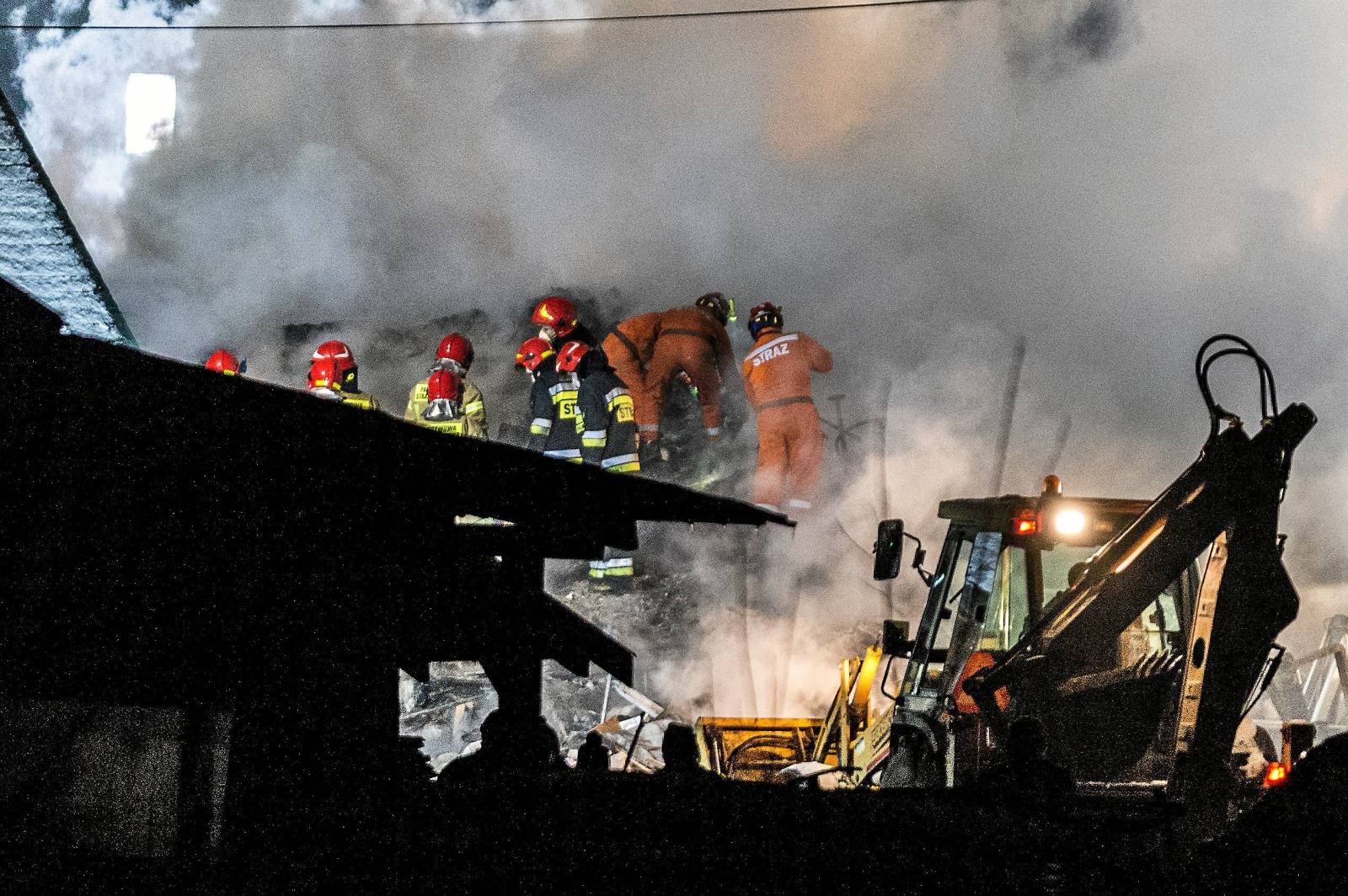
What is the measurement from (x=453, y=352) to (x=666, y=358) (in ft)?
7.81

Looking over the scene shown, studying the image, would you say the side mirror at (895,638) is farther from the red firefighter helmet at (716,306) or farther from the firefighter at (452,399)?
the red firefighter helmet at (716,306)

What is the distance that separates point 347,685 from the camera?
4.12 meters

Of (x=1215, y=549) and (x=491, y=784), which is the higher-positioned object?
(x=1215, y=549)

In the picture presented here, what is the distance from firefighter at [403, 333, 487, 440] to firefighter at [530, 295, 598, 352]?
3.39 feet

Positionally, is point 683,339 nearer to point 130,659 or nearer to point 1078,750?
point 1078,750

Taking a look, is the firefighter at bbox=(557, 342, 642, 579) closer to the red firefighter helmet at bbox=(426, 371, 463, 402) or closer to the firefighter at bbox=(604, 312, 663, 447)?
the firefighter at bbox=(604, 312, 663, 447)

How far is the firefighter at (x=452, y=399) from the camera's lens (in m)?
12.0

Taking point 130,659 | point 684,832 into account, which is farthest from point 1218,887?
point 130,659

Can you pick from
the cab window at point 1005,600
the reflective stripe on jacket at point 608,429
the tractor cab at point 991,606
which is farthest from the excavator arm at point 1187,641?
the reflective stripe on jacket at point 608,429

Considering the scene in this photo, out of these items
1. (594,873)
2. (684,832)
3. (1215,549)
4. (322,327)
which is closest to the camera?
(594,873)

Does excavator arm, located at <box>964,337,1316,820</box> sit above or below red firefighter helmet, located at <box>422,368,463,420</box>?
below

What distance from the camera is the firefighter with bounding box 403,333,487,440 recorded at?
39.4ft

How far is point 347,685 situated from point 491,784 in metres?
0.68

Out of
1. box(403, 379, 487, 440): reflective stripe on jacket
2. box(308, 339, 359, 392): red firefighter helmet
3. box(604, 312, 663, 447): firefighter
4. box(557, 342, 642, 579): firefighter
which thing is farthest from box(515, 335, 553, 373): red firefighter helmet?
box(308, 339, 359, 392): red firefighter helmet
